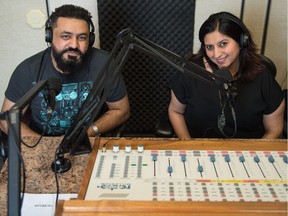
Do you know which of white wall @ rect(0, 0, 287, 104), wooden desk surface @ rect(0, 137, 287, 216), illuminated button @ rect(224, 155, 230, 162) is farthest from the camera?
white wall @ rect(0, 0, 287, 104)

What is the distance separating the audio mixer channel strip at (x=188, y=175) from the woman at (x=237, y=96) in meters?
0.49

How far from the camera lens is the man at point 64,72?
1716mm

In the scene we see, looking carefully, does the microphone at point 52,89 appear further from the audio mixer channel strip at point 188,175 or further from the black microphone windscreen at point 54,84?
Result: the audio mixer channel strip at point 188,175

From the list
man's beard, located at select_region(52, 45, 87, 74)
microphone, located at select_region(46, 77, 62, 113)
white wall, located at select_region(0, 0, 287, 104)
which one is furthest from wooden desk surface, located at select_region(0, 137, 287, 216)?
white wall, located at select_region(0, 0, 287, 104)

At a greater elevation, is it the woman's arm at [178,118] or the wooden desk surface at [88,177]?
the wooden desk surface at [88,177]

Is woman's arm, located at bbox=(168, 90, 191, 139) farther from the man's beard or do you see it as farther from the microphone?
the microphone

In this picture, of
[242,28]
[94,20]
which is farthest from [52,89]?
[94,20]

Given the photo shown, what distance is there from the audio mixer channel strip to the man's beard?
0.73 m

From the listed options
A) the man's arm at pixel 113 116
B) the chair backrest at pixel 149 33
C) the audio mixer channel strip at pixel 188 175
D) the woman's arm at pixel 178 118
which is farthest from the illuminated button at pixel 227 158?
the chair backrest at pixel 149 33

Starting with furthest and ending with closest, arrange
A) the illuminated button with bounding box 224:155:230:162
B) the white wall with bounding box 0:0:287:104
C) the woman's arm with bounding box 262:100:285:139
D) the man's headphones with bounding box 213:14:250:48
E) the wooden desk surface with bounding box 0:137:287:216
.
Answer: the white wall with bounding box 0:0:287:104, the woman's arm with bounding box 262:100:285:139, the man's headphones with bounding box 213:14:250:48, the illuminated button with bounding box 224:155:230:162, the wooden desk surface with bounding box 0:137:287:216

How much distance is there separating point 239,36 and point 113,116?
771mm

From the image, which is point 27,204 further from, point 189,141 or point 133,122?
point 133,122

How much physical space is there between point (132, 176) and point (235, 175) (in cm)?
32

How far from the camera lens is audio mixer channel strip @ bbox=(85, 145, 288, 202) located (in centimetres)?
93
